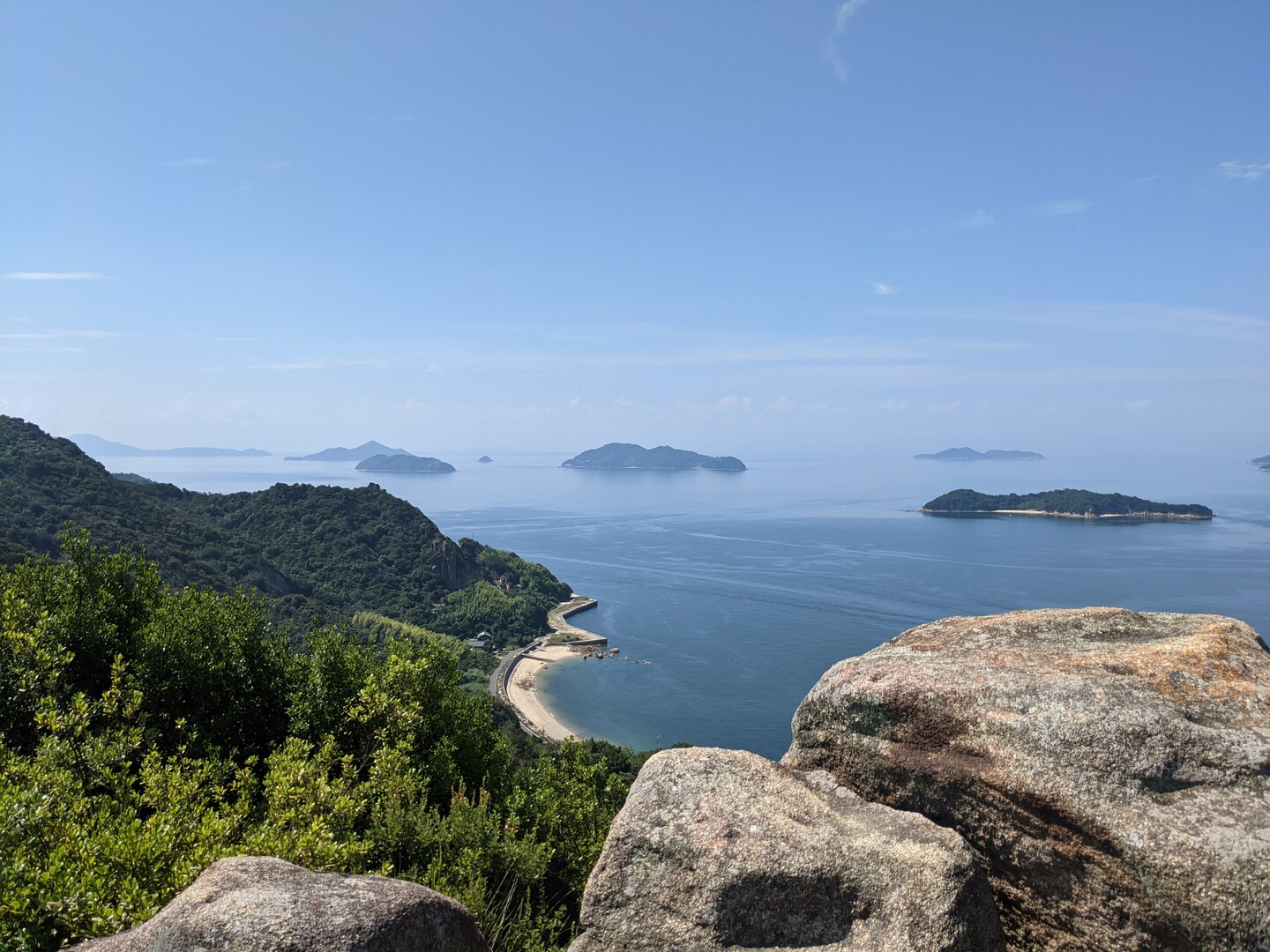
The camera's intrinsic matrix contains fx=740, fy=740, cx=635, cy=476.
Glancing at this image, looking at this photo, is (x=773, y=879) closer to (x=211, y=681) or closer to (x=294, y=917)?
(x=294, y=917)

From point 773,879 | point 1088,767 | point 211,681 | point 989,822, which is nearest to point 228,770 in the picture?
point 211,681

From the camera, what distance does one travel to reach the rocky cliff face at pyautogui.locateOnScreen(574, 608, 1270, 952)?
4.77 metres

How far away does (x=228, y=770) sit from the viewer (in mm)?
9805

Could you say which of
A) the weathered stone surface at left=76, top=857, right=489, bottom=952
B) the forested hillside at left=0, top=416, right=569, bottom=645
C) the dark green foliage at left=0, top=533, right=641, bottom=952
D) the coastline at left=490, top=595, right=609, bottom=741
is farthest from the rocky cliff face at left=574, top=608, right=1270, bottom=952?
the forested hillside at left=0, top=416, right=569, bottom=645

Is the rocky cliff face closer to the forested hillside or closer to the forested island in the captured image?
the forested island

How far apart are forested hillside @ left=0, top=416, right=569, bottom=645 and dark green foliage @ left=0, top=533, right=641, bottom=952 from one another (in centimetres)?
5295

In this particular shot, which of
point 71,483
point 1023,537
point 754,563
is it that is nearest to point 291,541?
point 71,483

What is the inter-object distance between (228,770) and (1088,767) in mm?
9899

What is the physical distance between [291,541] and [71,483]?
34.1m

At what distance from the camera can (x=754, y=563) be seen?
443ft

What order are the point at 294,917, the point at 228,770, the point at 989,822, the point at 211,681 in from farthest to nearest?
the point at 211,681, the point at 228,770, the point at 989,822, the point at 294,917

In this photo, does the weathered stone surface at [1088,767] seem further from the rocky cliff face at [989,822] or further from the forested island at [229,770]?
the forested island at [229,770]

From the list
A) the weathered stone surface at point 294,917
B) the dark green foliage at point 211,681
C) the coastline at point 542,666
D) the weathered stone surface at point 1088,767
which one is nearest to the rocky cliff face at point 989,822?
the weathered stone surface at point 1088,767

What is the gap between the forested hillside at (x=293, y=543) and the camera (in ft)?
232
